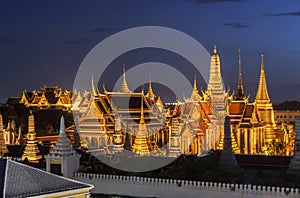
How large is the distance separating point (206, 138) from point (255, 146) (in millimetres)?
2897

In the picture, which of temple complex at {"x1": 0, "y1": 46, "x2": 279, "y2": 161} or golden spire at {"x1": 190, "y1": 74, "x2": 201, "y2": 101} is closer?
temple complex at {"x1": 0, "y1": 46, "x2": 279, "y2": 161}

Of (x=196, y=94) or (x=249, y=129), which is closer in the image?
(x=249, y=129)

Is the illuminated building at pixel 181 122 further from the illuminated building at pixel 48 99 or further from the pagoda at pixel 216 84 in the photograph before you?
the illuminated building at pixel 48 99

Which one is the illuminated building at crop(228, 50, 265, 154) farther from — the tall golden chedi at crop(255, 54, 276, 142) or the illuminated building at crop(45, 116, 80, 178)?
the illuminated building at crop(45, 116, 80, 178)

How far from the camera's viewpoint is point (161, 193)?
474 inches

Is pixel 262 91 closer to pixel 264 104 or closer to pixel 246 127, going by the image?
pixel 264 104

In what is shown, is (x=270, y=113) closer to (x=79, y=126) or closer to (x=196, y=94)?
(x=196, y=94)

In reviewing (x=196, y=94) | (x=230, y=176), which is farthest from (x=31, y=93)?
(x=230, y=176)

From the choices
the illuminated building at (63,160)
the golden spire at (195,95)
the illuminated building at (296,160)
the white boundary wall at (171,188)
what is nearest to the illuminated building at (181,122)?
the golden spire at (195,95)

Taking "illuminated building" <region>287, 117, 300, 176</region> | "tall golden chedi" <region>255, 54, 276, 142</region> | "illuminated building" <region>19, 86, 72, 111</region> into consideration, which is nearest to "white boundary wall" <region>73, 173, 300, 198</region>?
"illuminated building" <region>287, 117, 300, 176</region>

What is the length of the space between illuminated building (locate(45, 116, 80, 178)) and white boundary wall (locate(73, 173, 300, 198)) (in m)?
0.24

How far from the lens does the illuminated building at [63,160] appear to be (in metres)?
13.0

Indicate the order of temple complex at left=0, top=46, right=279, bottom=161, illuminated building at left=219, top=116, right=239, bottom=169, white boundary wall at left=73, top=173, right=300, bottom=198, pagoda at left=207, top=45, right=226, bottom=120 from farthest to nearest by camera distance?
pagoda at left=207, top=45, right=226, bottom=120, temple complex at left=0, top=46, right=279, bottom=161, illuminated building at left=219, top=116, right=239, bottom=169, white boundary wall at left=73, top=173, right=300, bottom=198

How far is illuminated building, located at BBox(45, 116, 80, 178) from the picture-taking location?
13.0 m
